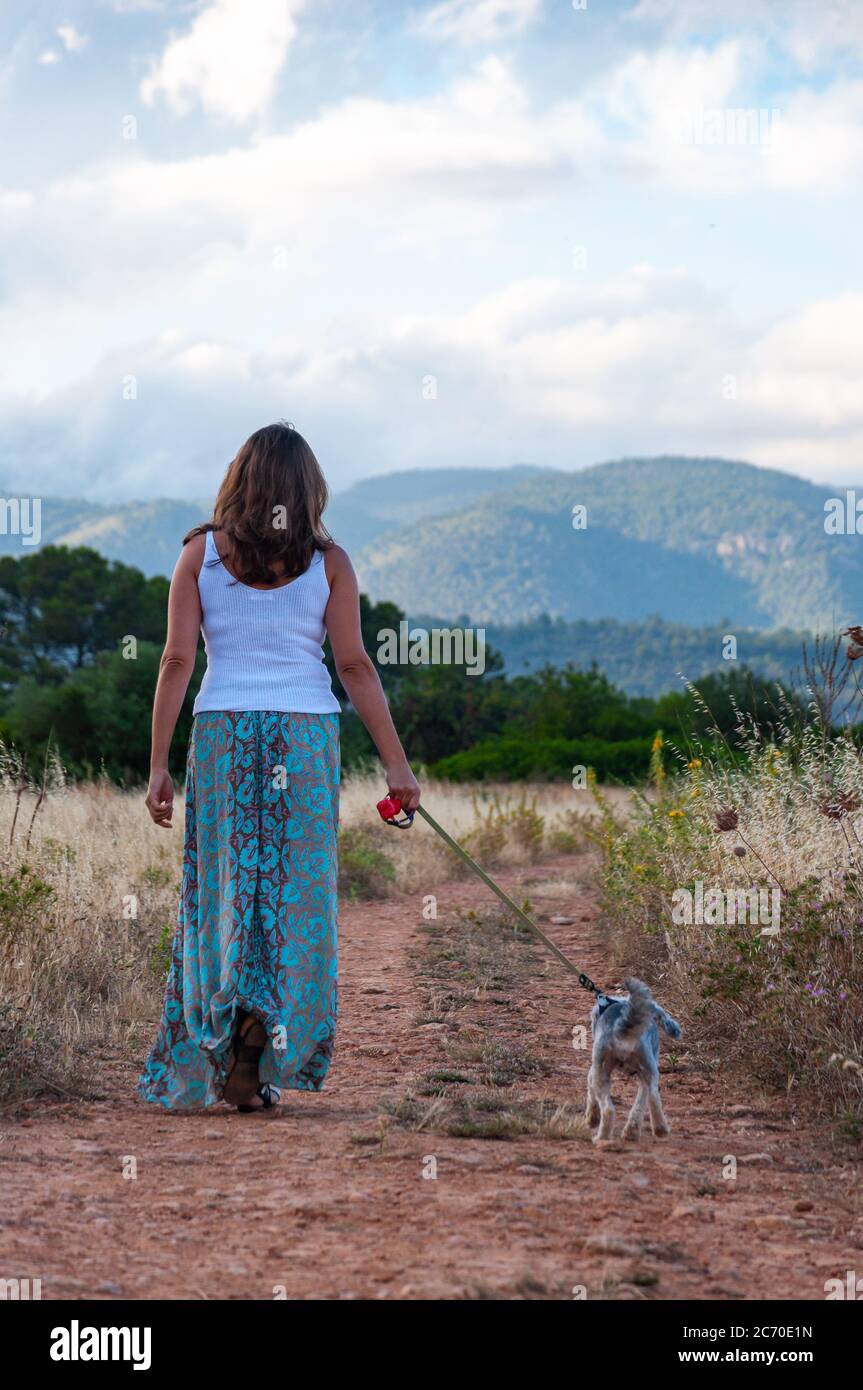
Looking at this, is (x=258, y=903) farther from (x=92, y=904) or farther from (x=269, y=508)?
(x=92, y=904)

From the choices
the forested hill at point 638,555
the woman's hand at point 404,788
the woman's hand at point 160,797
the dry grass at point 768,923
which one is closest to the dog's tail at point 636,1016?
the dry grass at point 768,923

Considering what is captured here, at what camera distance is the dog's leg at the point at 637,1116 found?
418cm

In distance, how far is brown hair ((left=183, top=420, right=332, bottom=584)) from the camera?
172 inches

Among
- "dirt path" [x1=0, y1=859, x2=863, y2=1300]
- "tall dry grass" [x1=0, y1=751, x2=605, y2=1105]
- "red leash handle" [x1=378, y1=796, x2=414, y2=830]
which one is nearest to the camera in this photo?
"dirt path" [x1=0, y1=859, x2=863, y2=1300]

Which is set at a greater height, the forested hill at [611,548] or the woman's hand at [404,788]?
the forested hill at [611,548]

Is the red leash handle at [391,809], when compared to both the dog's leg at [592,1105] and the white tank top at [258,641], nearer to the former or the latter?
the white tank top at [258,641]

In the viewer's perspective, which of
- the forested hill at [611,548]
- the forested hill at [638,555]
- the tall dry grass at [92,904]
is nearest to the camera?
the tall dry grass at [92,904]

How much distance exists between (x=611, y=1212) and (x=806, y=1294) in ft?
1.79

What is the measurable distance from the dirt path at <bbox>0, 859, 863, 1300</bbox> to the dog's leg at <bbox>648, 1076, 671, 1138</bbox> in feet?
0.14

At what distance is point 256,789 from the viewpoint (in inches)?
172

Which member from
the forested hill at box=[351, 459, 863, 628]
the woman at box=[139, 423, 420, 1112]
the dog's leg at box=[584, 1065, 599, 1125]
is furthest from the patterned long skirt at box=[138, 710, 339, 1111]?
the forested hill at box=[351, 459, 863, 628]

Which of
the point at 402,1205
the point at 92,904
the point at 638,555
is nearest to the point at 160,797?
the point at 402,1205

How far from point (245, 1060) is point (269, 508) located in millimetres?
1658

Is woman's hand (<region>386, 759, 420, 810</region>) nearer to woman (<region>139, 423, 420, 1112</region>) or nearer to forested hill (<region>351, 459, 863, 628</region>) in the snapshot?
woman (<region>139, 423, 420, 1112</region>)
